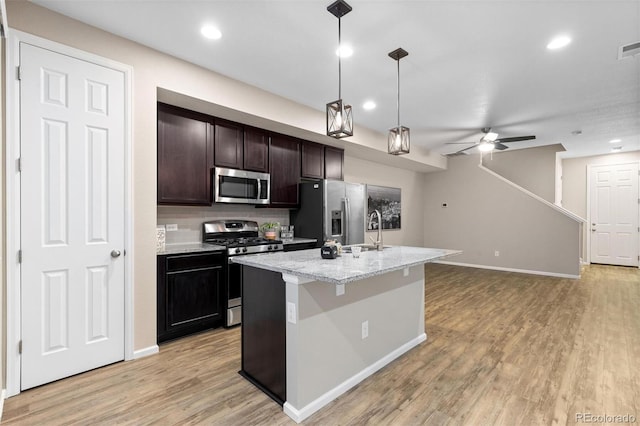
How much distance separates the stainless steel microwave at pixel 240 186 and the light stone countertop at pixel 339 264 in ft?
4.71

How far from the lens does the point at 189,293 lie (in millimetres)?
3193

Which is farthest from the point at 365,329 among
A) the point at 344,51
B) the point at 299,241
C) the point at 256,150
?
the point at 256,150

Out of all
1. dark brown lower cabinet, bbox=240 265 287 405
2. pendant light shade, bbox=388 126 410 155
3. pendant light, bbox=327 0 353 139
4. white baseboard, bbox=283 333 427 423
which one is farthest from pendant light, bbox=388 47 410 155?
white baseboard, bbox=283 333 427 423

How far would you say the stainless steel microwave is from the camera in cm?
365

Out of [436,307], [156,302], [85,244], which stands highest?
[85,244]

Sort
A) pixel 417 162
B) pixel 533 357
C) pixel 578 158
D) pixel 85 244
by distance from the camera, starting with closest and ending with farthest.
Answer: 1. pixel 85 244
2. pixel 533 357
3. pixel 417 162
4. pixel 578 158

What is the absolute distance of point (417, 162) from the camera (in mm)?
6750

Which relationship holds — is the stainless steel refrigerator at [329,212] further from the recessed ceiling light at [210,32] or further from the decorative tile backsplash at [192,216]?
the recessed ceiling light at [210,32]

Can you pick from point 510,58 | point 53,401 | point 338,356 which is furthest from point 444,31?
point 53,401

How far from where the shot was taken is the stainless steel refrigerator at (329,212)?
449cm

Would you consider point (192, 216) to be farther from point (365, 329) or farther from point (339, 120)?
point (365, 329)

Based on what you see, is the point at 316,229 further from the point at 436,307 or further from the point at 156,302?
the point at 156,302

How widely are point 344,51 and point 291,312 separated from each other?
2294mm

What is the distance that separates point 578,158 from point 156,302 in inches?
373
